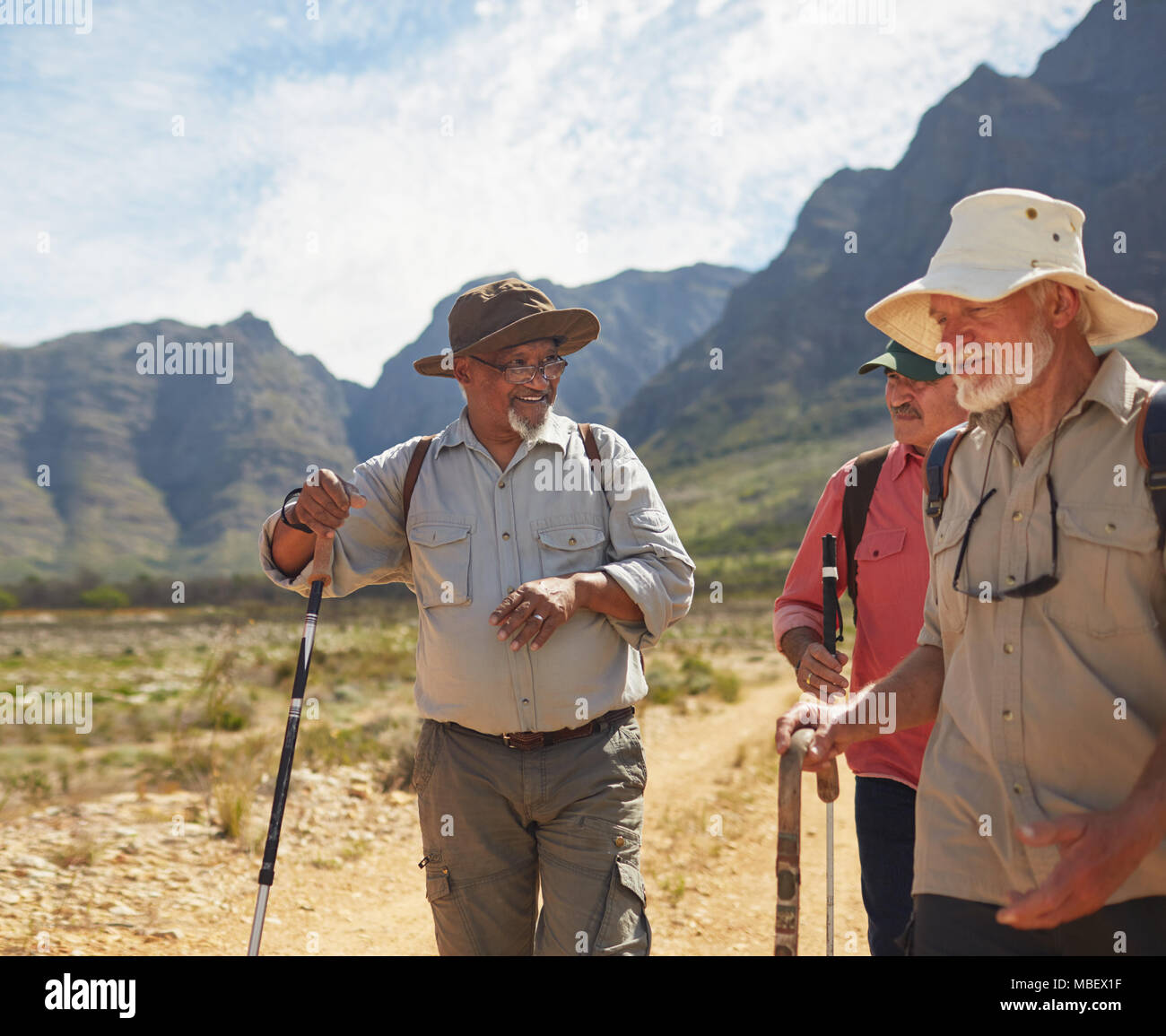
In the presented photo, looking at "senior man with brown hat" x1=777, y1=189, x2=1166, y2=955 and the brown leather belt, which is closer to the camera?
"senior man with brown hat" x1=777, y1=189, x2=1166, y2=955

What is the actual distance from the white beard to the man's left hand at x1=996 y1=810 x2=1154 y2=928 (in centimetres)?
99

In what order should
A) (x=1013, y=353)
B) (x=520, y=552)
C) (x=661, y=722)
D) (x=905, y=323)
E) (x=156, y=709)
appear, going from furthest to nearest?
(x=156, y=709), (x=661, y=722), (x=520, y=552), (x=905, y=323), (x=1013, y=353)

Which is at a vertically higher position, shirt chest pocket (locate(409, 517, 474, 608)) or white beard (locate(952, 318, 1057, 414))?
white beard (locate(952, 318, 1057, 414))

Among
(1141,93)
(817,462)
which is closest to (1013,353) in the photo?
(817,462)

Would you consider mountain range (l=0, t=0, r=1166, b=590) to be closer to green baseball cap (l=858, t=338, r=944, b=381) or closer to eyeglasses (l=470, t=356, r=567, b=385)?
green baseball cap (l=858, t=338, r=944, b=381)

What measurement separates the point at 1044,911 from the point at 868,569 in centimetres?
191

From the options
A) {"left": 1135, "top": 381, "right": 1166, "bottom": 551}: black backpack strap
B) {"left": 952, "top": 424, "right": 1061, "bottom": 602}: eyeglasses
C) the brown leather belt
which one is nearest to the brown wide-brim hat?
the brown leather belt

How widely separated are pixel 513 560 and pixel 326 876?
204 inches

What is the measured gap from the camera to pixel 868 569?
366 centimetres

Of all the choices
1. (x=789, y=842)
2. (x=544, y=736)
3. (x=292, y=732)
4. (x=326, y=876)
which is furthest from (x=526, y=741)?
(x=326, y=876)

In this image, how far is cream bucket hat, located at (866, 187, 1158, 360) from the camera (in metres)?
2.28

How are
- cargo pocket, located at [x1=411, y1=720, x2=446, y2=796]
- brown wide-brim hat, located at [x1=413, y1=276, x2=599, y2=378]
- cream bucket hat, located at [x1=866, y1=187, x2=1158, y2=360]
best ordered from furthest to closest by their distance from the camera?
brown wide-brim hat, located at [x1=413, y1=276, x2=599, y2=378]
cargo pocket, located at [x1=411, y1=720, x2=446, y2=796]
cream bucket hat, located at [x1=866, y1=187, x2=1158, y2=360]

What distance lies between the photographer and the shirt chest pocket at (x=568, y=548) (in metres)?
3.31
